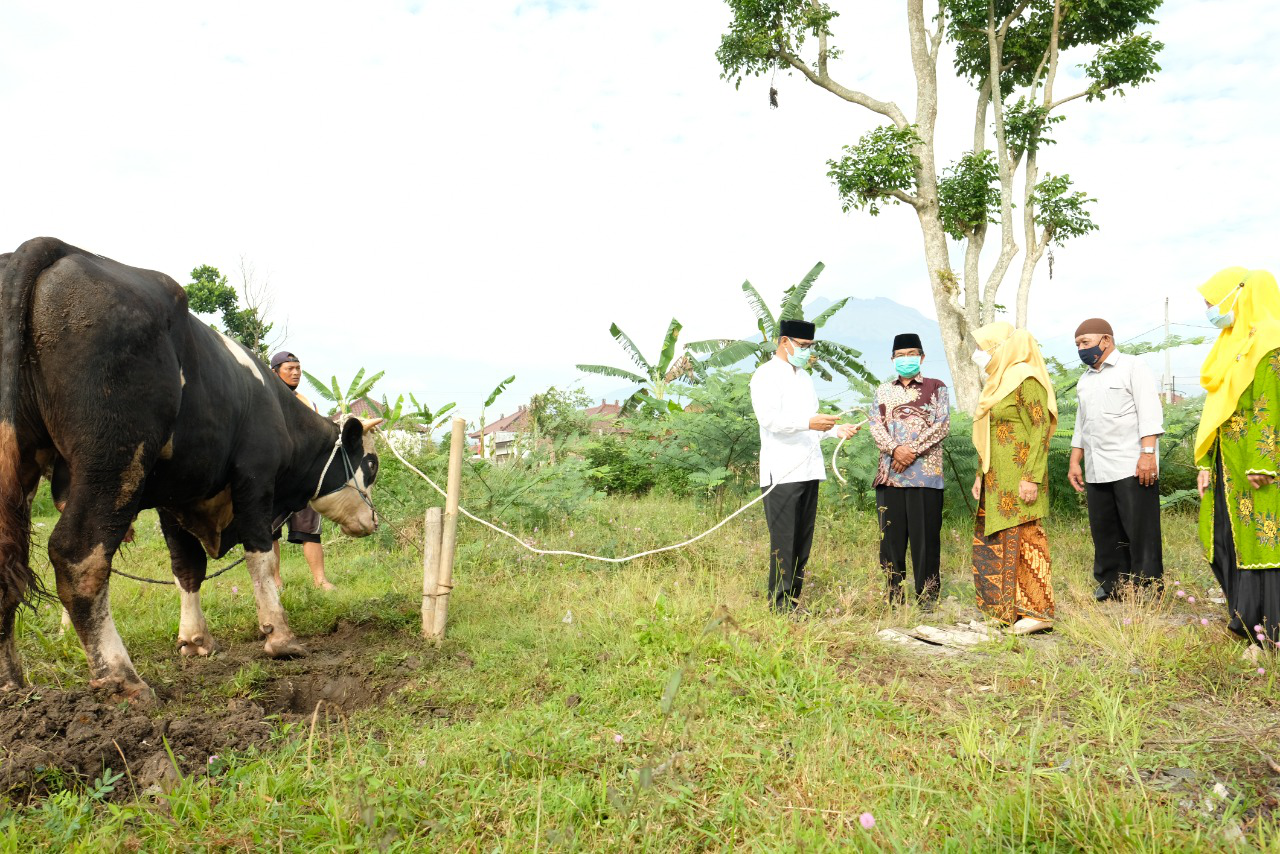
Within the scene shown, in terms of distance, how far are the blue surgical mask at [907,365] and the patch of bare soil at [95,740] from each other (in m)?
4.04

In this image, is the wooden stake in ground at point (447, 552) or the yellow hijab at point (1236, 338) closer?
the yellow hijab at point (1236, 338)

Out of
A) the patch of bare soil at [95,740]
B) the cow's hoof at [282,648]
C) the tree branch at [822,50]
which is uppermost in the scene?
the tree branch at [822,50]

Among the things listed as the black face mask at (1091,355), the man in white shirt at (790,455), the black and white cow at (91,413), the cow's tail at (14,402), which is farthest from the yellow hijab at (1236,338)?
the cow's tail at (14,402)

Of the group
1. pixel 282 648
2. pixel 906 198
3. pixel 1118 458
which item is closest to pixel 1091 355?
pixel 1118 458

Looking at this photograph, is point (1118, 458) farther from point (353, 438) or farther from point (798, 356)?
point (353, 438)

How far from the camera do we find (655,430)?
963cm

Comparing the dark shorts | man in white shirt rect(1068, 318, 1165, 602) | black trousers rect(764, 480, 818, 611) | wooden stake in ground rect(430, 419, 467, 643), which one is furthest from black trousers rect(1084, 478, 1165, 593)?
the dark shorts

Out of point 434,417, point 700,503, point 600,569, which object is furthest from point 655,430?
point 600,569

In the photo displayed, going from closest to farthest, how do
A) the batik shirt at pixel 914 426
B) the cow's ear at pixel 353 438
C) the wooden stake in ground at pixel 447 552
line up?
the wooden stake in ground at pixel 447 552 < the batik shirt at pixel 914 426 < the cow's ear at pixel 353 438

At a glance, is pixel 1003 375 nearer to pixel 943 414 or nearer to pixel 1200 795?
pixel 943 414

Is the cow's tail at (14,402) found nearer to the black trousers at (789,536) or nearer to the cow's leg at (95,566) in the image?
the cow's leg at (95,566)

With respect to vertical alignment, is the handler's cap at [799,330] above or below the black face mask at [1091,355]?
above

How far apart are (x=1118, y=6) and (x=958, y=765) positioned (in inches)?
550

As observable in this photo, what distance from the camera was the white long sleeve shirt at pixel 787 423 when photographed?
4.68 m
